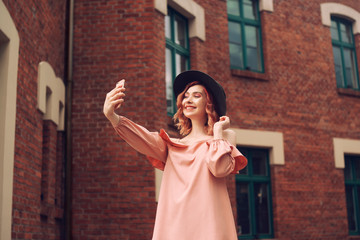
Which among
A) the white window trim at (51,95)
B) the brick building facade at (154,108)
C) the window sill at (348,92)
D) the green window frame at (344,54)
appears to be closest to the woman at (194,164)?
the brick building facade at (154,108)

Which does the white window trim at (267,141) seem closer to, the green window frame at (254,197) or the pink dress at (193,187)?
the green window frame at (254,197)

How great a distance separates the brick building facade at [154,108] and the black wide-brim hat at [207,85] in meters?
2.17

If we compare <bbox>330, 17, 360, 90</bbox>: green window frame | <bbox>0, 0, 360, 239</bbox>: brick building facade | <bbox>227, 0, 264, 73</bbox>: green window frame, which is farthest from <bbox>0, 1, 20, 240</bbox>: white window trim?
<bbox>330, 17, 360, 90</bbox>: green window frame

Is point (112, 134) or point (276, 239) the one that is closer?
point (112, 134)

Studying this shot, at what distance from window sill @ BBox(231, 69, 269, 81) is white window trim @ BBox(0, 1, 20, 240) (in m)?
5.30

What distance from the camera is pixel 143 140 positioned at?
128 inches

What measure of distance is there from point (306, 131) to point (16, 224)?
6.86 m

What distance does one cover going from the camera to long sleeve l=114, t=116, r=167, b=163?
3.16 m

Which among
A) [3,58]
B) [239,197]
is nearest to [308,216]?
[239,197]

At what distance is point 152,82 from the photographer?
303 inches

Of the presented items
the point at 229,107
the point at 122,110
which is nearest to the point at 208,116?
the point at 122,110

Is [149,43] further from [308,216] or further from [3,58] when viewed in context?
[308,216]

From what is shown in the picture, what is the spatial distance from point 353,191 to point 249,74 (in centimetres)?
381

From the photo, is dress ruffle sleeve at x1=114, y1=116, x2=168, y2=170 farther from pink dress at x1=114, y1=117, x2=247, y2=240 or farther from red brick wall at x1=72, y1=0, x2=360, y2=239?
red brick wall at x1=72, y1=0, x2=360, y2=239
